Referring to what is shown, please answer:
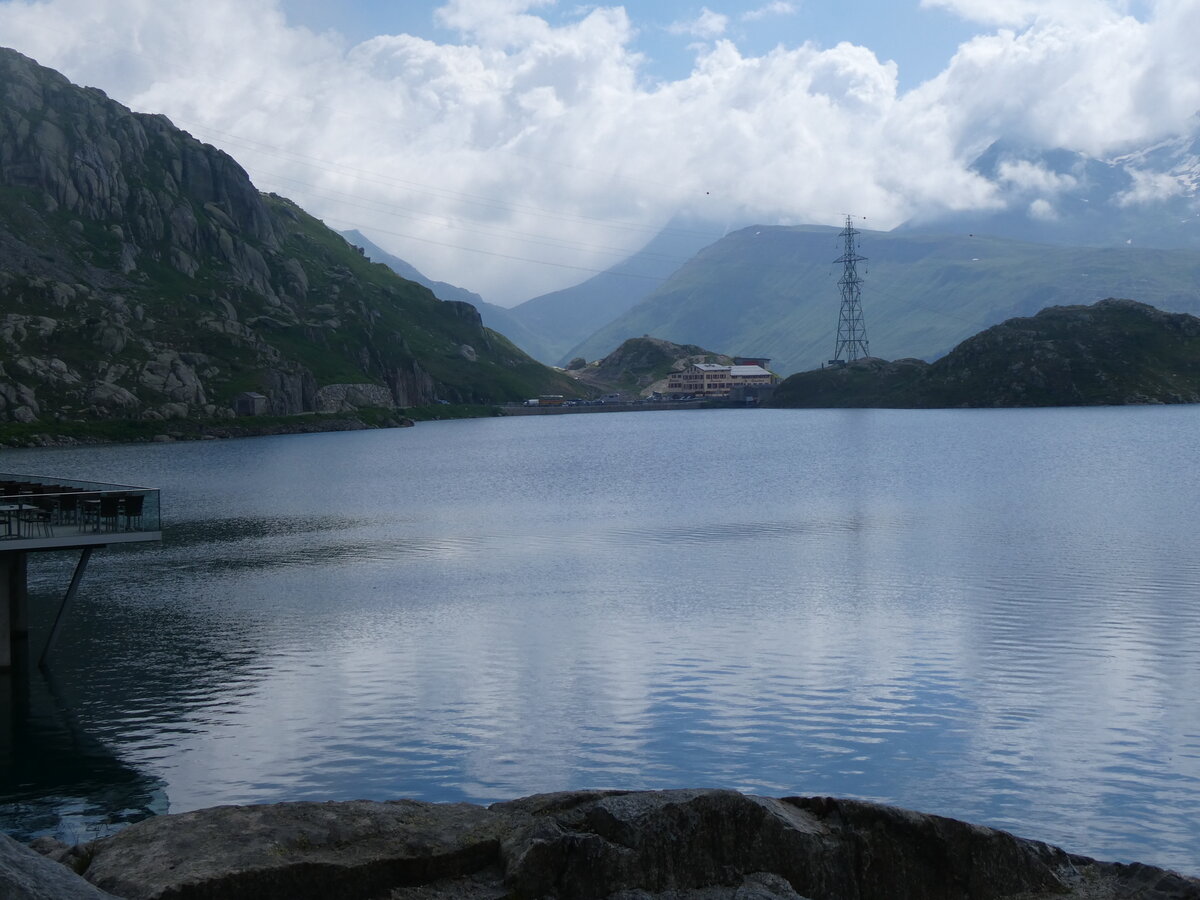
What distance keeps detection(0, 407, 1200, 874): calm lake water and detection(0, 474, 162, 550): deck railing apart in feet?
16.0

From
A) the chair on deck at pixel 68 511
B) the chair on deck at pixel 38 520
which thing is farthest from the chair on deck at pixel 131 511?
the chair on deck at pixel 38 520

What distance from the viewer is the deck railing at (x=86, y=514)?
41.3m

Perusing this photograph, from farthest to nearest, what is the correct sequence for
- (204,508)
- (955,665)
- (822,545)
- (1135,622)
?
(204,508) < (822,545) < (1135,622) < (955,665)

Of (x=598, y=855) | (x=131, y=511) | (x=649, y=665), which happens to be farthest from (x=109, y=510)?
(x=598, y=855)

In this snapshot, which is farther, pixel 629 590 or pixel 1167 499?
pixel 1167 499

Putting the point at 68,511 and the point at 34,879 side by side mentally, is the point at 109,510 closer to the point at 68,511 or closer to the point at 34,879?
the point at 68,511

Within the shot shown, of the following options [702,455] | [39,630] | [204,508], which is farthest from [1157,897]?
[702,455]

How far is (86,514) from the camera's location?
4272 centimetres

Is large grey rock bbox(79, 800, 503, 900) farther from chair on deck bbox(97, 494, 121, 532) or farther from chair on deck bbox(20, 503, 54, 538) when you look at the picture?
chair on deck bbox(97, 494, 121, 532)

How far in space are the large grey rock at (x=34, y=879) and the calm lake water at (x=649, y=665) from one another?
579 inches

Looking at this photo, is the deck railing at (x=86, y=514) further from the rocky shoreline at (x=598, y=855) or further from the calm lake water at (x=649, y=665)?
the rocky shoreline at (x=598, y=855)

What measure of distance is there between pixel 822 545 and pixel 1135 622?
26.3 metres

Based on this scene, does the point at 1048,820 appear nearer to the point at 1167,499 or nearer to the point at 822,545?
the point at 822,545

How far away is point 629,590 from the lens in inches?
2217
